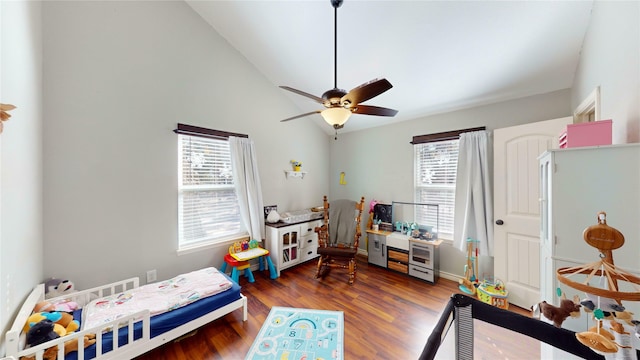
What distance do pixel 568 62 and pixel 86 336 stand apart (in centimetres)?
438

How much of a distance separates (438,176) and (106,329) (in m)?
3.62

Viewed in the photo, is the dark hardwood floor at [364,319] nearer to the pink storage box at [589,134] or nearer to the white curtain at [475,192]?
the white curtain at [475,192]

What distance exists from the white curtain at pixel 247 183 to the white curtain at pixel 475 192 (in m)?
2.62

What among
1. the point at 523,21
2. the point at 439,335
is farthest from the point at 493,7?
the point at 439,335

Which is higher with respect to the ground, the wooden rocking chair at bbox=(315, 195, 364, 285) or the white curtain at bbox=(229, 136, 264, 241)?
the white curtain at bbox=(229, 136, 264, 241)

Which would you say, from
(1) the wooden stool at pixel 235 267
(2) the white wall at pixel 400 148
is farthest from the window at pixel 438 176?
(1) the wooden stool at pixel 235 267

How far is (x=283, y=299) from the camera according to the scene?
2.37 meters

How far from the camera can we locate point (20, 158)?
1320mm

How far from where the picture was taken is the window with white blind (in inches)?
98.3

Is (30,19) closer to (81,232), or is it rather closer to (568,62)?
(81,232)

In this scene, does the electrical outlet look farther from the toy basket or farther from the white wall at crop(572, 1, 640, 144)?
the white wall at crop(572, 1, 640, 144)

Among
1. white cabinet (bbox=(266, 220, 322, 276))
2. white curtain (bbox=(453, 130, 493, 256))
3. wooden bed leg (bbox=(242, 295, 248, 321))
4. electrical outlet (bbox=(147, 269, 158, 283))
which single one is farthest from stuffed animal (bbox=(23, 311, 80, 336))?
white curtain (bbox=(453, 130, 493, 256))

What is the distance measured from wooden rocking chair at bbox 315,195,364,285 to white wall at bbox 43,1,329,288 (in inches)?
54.7

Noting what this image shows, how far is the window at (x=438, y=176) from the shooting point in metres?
2.81
